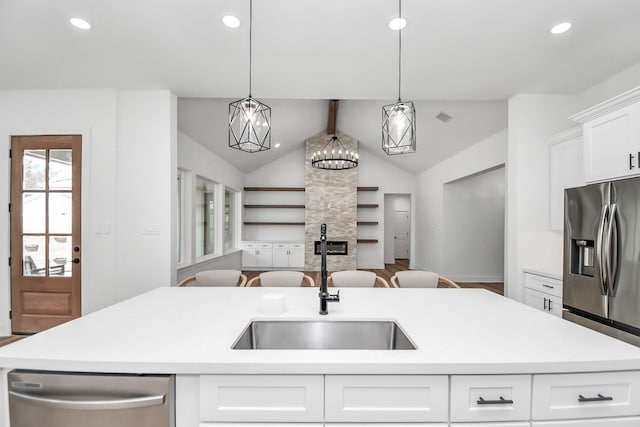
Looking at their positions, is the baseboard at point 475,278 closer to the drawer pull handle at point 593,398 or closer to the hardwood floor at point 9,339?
the drawer pull handle at point 593,398

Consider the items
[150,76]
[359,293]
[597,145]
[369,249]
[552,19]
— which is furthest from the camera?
[369,249]

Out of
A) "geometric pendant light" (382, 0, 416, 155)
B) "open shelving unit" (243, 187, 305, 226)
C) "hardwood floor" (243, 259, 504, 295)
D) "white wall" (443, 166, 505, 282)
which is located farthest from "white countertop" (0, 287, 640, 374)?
"open shelving unit" (243, 187, 305, 226)

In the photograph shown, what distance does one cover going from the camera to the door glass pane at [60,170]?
10.2 ft

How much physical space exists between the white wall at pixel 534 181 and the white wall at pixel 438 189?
4.46 feet

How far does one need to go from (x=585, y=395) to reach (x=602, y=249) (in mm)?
1268

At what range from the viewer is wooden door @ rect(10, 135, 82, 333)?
3.10 meters

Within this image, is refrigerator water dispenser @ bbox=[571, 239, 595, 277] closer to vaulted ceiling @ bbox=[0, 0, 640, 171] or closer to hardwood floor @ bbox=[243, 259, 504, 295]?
vaulted ceiling @ bbox=[0, 0, 640, 171]

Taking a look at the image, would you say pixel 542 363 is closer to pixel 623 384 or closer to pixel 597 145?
pixel 623 384

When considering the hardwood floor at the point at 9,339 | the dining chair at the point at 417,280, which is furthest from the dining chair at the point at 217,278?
the hardwood floor at the point at 9,339

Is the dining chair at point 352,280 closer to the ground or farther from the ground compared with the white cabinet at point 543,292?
farther from the ground

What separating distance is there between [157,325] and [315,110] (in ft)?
17.6

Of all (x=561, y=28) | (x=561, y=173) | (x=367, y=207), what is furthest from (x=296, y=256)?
(x=561, y=28)

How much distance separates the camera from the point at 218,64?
265 cm

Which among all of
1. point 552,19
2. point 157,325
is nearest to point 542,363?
point 157,325
